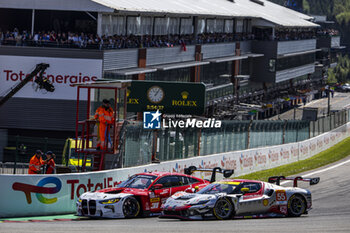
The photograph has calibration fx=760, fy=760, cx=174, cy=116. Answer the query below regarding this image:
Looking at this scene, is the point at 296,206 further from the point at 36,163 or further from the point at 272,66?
the point at 272,66

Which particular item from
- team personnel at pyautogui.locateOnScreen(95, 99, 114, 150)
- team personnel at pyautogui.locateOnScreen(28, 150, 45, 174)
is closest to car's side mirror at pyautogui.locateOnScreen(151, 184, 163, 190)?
team personnel at pyautogui.locateOnScreen(95, 99, 114, 150)

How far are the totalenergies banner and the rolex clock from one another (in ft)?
40.5

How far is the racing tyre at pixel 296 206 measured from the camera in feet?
77.3

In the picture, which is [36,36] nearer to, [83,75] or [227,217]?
[83,75]

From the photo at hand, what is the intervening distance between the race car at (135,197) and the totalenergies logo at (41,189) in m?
1.57

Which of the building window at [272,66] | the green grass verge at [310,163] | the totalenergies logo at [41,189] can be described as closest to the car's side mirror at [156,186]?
the totalenergies logo at [41,189]

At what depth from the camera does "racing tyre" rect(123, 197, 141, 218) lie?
22516 millimetres

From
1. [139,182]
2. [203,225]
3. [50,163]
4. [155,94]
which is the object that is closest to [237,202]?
[203,225]

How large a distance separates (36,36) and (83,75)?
371 cm

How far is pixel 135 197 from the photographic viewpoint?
2280 cm

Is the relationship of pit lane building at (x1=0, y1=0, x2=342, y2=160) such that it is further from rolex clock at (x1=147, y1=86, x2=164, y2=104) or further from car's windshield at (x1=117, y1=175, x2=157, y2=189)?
car's windshield at (x1=117, y1=175, x2=157, y2=189)

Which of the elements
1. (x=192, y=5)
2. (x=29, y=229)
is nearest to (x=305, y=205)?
(x=29, y=229)

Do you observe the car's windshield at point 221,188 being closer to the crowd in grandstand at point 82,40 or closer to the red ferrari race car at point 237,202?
the red ferrari race car at point 237,202


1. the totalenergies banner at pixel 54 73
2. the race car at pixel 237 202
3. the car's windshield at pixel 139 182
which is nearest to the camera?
the race car at pixel 237 202
